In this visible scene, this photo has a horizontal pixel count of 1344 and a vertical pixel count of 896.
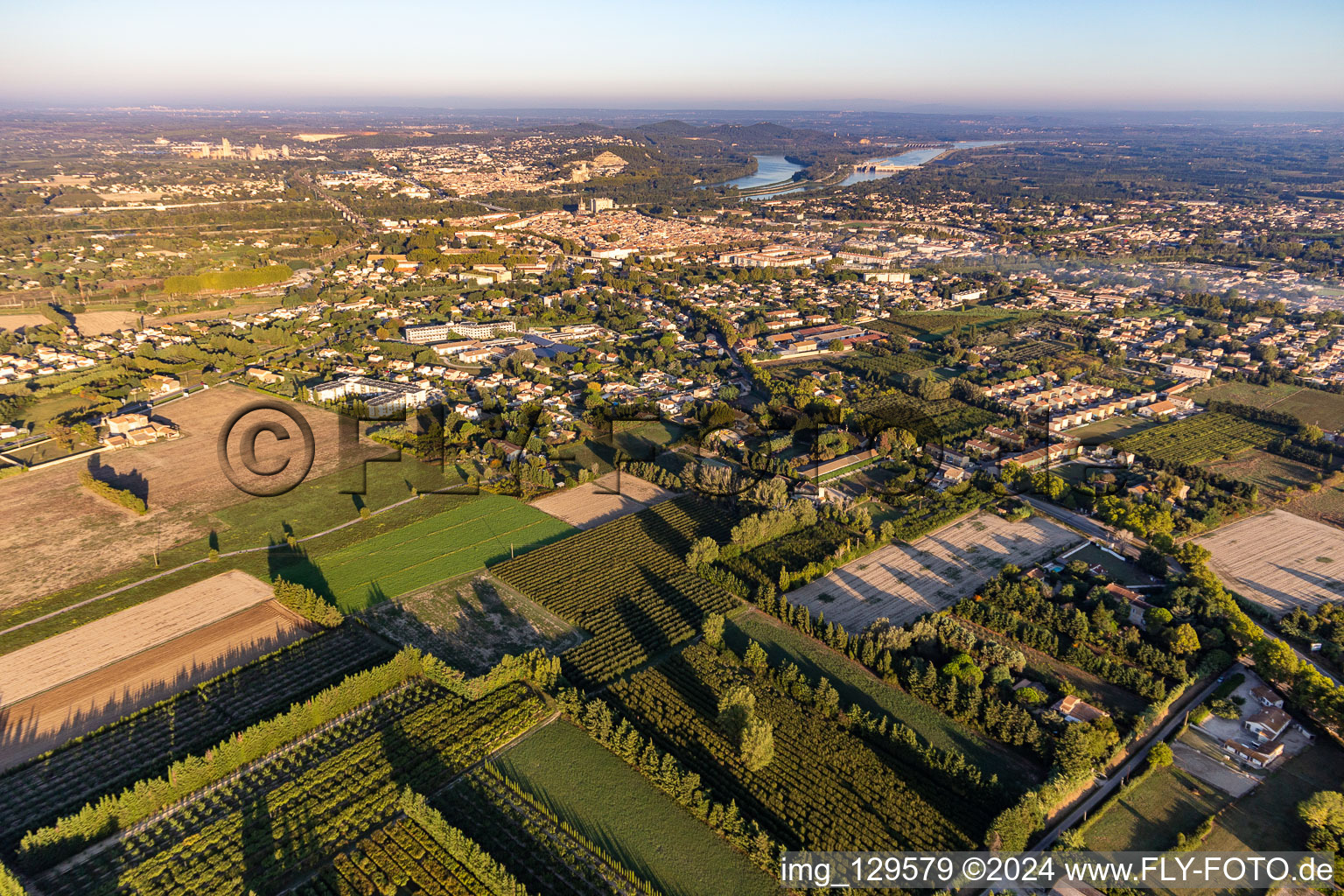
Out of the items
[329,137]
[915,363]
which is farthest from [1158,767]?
[329,137]

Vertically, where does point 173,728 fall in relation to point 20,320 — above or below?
below

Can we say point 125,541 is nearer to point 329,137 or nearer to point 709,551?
point 709,551

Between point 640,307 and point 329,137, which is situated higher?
point 329,137

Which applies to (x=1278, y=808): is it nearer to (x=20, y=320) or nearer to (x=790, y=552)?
(x=790, y=552)

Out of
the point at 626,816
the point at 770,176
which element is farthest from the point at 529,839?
the point at 770,176

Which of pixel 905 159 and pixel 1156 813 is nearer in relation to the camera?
pixel 1156 813

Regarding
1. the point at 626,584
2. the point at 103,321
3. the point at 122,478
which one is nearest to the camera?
the point at 626,584
